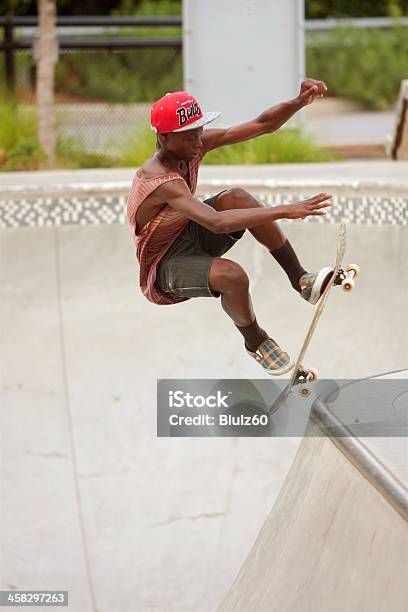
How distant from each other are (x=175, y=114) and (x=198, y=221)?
18.6 inches

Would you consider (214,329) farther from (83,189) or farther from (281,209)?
(281,209)

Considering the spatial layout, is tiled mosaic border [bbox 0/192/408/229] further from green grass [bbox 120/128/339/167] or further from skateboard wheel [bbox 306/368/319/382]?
skateboard wheel [bbox 306/368/319/382]

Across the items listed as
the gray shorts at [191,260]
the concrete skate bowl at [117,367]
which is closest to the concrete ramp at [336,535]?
the gray shorts at [191,260]

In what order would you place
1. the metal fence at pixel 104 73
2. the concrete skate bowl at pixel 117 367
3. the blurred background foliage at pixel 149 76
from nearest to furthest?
the concrete skate bowl at pixel 117 367 < the blurred background foliage at pixel 149 76 < the metal fence at pixel 104 73

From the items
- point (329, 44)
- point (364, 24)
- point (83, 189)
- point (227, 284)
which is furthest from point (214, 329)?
point (364, 24)

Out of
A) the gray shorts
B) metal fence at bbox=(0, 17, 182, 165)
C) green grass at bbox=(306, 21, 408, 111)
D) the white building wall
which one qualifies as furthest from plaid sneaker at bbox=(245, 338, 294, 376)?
→ green grass at bbox=(306, 21, 408, 111)

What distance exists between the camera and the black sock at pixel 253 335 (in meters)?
5.32

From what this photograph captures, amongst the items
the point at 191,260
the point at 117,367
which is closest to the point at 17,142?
the point at 117,367

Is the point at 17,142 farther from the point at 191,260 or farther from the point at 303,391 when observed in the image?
the point at 191,260

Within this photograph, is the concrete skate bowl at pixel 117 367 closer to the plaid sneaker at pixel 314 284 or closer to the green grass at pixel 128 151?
the green grass at pixel 128 151

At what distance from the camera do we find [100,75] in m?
18.2

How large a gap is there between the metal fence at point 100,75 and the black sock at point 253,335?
27.5 feet

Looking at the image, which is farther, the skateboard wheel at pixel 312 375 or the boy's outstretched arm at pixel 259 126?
the skateboard wheel at pixel 312 375

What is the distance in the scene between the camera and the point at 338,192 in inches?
382
